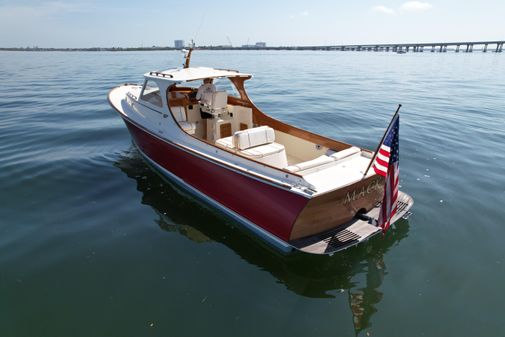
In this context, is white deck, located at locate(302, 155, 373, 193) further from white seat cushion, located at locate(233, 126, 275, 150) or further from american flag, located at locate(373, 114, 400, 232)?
white seat cushion, located at locate(233, 126, 275, 150)

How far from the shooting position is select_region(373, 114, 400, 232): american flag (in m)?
4.45

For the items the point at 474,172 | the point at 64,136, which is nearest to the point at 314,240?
the point at 474,172

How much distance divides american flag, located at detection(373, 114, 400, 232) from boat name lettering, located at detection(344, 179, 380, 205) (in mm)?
556

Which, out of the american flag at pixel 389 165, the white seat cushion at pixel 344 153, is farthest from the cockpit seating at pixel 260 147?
the american flag at pixel 389 165

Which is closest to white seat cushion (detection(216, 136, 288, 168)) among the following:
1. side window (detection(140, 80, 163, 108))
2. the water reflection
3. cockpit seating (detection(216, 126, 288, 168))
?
cockpit seating (detection(216, 126, 288, 168))

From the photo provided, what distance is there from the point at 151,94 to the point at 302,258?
5.90 m

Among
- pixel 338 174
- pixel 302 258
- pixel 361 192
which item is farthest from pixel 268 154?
pixel 302 258

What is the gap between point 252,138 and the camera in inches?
258

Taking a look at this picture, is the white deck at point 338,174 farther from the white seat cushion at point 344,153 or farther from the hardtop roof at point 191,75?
the hardtop roof at point 191,75

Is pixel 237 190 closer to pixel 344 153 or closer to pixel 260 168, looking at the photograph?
pixel 260 168

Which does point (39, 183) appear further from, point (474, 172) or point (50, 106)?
point (474, 172)

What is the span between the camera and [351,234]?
534 centimetres

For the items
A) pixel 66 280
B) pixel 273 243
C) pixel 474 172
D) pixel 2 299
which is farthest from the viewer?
pixel 474 172

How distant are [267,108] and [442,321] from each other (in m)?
14.1
